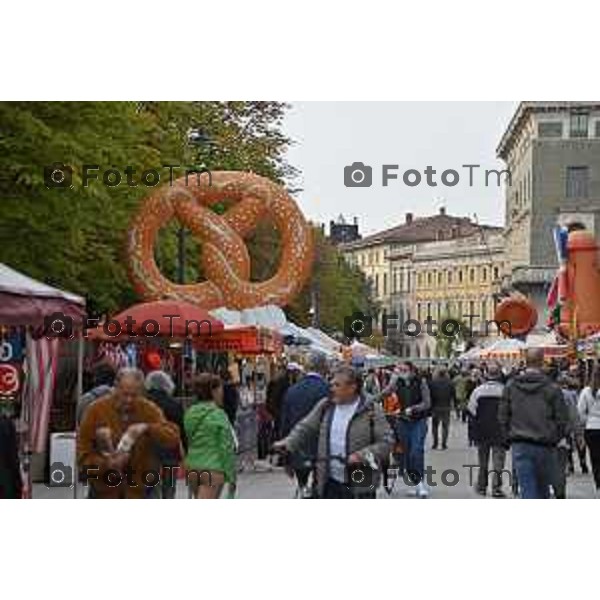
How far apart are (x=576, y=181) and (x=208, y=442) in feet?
89.9

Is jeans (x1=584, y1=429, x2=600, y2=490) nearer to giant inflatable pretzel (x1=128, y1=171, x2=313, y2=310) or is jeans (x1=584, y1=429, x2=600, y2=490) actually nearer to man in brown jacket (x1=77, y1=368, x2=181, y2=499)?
giant inflatable pretzel (x1=128, y1=171, x2=313, y2=310)

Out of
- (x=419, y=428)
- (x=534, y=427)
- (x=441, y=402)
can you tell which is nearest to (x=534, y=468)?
(x=534, y=427)

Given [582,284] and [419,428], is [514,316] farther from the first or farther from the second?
[419,428]

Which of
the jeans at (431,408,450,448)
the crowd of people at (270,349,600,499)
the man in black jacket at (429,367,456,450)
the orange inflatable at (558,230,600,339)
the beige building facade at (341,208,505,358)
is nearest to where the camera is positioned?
the crowd of people at (270,349,600,499)

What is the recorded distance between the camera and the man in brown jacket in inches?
538

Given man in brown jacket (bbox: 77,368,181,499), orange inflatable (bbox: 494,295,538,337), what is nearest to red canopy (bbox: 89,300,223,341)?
orange inflatable (bbox: 494,295,538,337)

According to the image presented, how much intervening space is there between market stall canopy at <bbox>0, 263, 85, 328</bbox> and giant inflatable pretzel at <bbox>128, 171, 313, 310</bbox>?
4.56m

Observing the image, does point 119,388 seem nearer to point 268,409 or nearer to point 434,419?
point 268,409

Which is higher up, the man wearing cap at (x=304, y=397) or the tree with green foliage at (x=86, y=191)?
the tree with green foliage at (x=86, y=191)

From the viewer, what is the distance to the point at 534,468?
1457cm

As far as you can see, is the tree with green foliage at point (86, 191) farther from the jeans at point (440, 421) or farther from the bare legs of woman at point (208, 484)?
the bare legs of woman at point (208, 484)

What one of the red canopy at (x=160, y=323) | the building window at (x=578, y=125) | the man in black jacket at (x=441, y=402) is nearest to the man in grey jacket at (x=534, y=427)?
the red canopy at (x=160, y=323)

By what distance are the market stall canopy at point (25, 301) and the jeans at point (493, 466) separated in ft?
17.9

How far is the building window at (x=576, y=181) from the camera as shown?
118 feet
